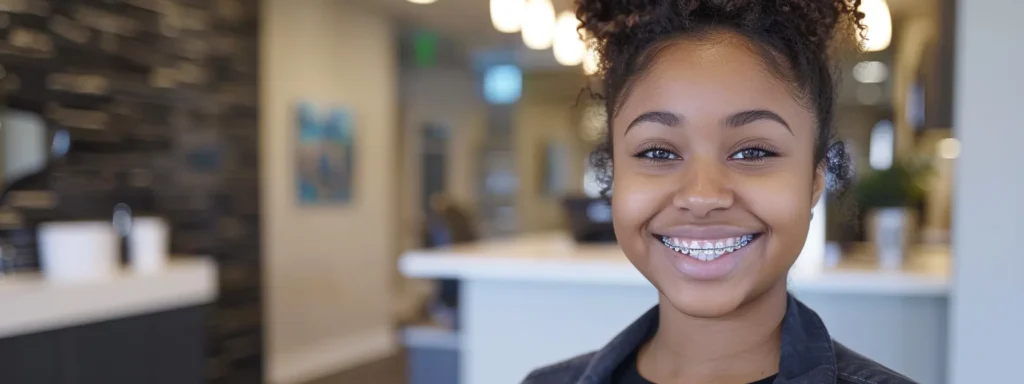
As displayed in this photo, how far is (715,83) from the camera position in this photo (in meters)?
0.80

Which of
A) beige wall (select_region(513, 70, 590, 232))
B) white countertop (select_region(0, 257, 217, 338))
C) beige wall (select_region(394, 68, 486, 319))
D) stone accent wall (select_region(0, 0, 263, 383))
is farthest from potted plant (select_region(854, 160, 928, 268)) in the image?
beige wall (select_region(513, 70, 590, 232))

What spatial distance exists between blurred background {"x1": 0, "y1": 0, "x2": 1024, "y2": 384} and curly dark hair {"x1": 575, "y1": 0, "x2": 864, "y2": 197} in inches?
3.4

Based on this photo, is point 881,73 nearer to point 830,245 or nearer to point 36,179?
point 830,245

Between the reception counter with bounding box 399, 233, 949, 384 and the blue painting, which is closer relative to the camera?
the reception counter with bounding box 399, 233, 949, 384

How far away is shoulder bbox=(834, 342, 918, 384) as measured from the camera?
0.81 metres

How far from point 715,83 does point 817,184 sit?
0.59 ft

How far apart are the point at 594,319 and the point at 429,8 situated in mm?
3745

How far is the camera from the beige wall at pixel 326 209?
4473 mm

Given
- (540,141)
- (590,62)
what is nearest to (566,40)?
(590,62)

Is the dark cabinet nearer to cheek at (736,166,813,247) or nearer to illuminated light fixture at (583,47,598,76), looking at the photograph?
illuminated light fixture at (583,47,598,76)

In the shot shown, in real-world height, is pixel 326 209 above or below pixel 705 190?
below

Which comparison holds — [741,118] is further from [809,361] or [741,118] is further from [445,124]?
[445,124]

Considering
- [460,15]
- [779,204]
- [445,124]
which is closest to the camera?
[779,204]

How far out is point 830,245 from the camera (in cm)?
227
